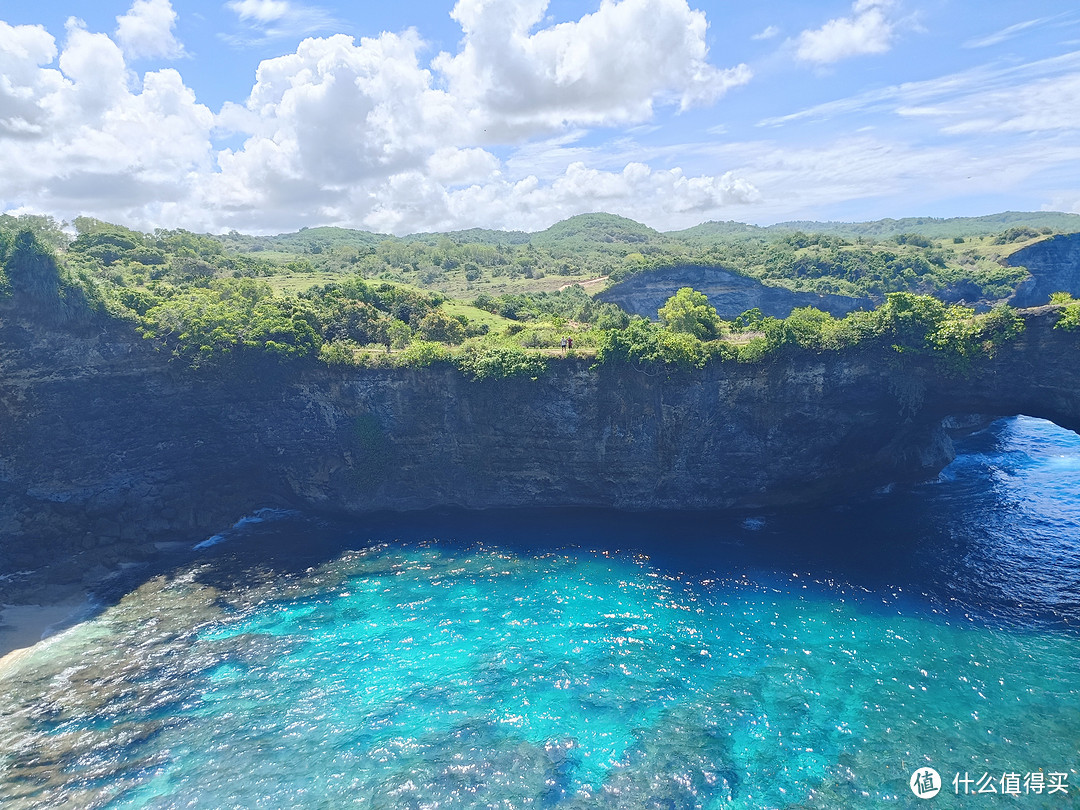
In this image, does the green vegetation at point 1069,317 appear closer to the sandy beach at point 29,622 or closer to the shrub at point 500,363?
the shrub at point 500,363

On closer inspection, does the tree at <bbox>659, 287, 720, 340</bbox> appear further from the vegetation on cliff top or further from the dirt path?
the dirt path

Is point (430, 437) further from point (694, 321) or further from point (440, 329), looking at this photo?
point (694, 321)

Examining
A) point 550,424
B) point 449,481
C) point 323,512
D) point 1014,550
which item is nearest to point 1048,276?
point 1014,550

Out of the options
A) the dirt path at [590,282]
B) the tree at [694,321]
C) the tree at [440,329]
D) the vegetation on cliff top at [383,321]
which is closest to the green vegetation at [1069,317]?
the vegetation on cliff top at [383,321]

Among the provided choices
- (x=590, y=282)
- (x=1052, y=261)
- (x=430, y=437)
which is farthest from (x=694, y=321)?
(x=1052, y=261)

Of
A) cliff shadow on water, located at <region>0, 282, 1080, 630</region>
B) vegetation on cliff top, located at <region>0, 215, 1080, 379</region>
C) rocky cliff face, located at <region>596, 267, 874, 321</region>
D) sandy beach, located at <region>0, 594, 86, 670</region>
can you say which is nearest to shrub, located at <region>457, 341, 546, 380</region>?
vegetation on cliff top, located at <region>0, 215, 1080, 379</region>
